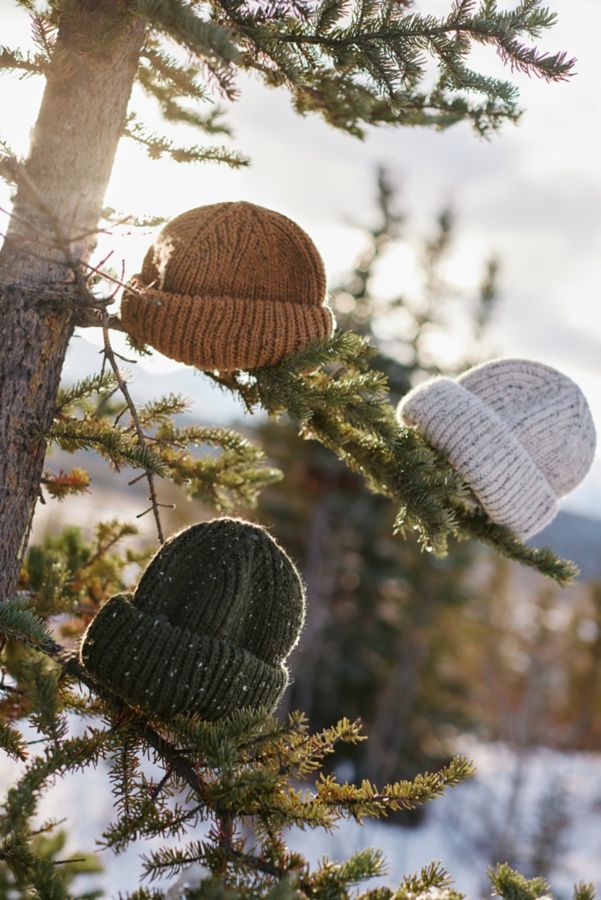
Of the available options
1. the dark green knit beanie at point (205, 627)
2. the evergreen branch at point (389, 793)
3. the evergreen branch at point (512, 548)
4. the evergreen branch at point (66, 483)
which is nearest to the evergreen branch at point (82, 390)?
the evergreen branch at point (66, 483)

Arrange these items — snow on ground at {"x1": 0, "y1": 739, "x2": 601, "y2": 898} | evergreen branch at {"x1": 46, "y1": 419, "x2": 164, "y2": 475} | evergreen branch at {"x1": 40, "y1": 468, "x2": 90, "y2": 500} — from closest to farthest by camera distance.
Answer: evergreen branch at {"x1": 46, "y1": 419, "x2": 164, "y2": 475} < evergreen branch at {"x1": 40, "y1": 468, "x2": 90, "y2": 500} < snow on ground at {"x1": 0, "y1": 739, "x2": 601, "y2": 898}

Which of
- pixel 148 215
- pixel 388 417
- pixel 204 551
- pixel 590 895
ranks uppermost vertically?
pixel 148 215

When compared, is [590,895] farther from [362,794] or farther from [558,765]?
[558,765]

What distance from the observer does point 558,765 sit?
1928cm

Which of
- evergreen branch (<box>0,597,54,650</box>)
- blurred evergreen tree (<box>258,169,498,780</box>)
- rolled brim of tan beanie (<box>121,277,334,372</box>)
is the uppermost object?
blurred evergreen tree (<box>258,169,498,780</box>)

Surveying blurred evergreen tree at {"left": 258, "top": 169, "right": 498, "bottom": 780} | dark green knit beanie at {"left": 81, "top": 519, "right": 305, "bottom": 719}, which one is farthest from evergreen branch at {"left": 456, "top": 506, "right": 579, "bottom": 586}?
blurred evergreen tree at {"left": 258, "top": 169, "right": 498, "bottom": 780}

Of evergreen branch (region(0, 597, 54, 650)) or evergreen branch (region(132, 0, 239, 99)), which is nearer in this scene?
evergreen branch (region(132, 0, 239, 99))

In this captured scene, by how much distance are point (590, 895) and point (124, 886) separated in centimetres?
1048

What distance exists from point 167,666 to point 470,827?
53.2 feet

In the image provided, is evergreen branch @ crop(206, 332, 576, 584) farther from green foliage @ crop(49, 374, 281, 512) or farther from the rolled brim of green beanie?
the rolled brim of green beanie

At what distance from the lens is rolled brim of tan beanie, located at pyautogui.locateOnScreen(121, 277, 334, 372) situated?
1786mm

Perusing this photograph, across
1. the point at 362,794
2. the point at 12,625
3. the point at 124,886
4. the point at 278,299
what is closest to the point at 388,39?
the point at 278,299

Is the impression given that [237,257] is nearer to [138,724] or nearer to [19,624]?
[19,624]

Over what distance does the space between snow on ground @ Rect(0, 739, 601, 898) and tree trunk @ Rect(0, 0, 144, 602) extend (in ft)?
24.3
